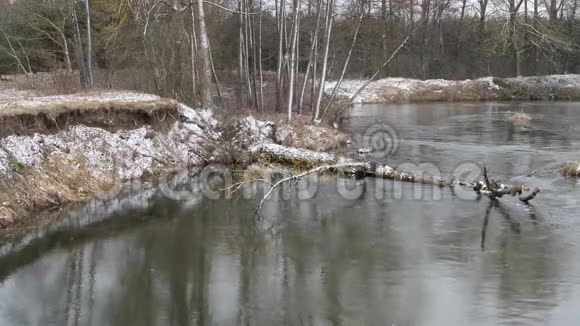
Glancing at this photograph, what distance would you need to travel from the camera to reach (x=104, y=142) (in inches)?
559

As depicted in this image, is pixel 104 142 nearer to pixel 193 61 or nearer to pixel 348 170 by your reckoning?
pixel 193 61

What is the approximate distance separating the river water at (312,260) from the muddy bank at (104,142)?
90cm

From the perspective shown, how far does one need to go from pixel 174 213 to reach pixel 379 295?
5.35 meters

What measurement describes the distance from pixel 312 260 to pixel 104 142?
288 inches

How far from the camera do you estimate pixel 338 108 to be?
2247cm

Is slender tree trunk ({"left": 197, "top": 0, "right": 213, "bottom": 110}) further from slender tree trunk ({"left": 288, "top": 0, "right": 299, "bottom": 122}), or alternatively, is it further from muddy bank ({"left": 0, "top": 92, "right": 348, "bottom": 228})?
slender tree trunk ({"left": 288, "top": 0, "right": 299, "bottom": 122})

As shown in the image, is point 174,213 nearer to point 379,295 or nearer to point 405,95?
point 379,295

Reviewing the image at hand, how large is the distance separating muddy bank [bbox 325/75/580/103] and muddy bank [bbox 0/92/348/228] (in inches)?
744

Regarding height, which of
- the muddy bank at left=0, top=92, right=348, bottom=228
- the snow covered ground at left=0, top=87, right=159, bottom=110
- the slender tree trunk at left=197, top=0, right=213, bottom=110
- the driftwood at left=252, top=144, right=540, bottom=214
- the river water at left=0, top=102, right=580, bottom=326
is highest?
the slender tree trunk at left=197, top=0, right=213, bottom=110

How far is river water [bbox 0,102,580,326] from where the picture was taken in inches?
286

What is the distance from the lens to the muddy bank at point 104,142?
Answer: 11617 mm

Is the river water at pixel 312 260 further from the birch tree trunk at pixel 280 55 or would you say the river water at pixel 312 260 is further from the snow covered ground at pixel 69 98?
the birch tree trunk at pixel 280 55

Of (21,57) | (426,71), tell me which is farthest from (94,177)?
(426,71)

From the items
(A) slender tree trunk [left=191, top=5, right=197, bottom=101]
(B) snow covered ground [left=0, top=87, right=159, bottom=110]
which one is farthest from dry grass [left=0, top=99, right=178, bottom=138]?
(A) slender tree trunk [left=191, top=5, right=197, bottom=101]
